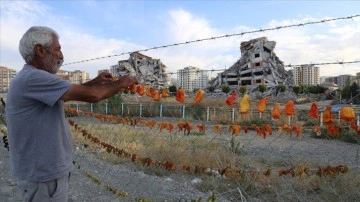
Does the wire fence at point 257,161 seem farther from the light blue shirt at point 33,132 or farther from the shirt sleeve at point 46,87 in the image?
the shirt sleeve at point 46,87

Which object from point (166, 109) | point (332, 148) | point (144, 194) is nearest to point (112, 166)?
point (144, 194)

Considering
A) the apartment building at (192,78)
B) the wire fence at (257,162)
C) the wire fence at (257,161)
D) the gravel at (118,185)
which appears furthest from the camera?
the apartment building at (192,78)

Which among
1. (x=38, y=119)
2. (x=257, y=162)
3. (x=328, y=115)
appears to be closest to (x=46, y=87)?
(x=38, y=119)

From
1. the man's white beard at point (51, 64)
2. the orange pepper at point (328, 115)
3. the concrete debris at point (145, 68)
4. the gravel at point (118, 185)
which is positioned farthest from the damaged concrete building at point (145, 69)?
the man's white beard at point (51, 64)

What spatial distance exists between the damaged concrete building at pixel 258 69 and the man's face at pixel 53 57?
19.1 feet

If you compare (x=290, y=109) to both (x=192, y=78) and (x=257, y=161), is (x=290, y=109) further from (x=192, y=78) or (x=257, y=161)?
(x=257, y=161)

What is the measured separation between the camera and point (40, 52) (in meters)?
2.52

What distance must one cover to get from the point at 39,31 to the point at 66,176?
3.26 feet

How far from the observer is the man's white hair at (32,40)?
2.49 m

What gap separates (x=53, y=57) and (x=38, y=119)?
1.38 feet

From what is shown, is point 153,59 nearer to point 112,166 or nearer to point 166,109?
point 112,166

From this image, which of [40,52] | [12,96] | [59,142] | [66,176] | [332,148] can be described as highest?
[40,52]

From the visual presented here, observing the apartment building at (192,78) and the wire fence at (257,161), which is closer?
the wire fence at (257,161)

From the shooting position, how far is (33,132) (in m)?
2.52
